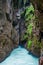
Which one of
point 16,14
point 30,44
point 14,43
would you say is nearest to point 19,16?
point 16,14

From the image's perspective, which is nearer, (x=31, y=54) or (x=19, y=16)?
(x=31, y=54)

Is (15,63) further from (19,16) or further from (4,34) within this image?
(19,16)

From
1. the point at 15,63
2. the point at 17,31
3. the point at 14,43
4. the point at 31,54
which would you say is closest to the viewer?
the point at 15,63

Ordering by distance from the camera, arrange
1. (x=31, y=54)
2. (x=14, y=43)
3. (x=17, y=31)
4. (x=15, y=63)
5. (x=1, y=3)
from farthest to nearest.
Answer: (x=17, y=31) → (x=14, y=43) → (x=31, y=54) → (x=1, y=3) → (x=15, y=63)

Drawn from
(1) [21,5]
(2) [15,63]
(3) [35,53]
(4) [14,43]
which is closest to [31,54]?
(3) [35,53]

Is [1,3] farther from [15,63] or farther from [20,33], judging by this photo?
[20,33]

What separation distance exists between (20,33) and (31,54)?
7135 mm

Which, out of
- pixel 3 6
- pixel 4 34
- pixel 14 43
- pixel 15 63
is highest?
pixel 3 6

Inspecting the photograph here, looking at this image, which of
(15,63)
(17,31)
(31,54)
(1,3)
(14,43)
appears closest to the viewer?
(15,63)

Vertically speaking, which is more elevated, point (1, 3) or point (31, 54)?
point (1, 3)

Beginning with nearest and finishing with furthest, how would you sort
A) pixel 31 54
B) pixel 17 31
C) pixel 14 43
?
pixel 31 54 → pixel 14 43 → pixel 17 31

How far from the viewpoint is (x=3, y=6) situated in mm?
15969

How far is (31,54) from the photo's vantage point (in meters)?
16.7

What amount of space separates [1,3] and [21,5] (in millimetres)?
9213
